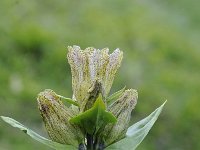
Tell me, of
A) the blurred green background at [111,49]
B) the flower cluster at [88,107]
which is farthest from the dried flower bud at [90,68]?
the blurred green background at [111,49]

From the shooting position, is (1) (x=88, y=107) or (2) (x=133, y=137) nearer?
(1) (x=88, y=107)

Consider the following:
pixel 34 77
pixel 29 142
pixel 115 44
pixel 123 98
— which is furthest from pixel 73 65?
Result: pixel 115 44

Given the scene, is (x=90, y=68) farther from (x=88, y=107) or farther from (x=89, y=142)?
(x=89, y=142)

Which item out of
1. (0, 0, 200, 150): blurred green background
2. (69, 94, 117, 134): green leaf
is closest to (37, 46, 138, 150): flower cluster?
(69, 94, 117, 134): green leaf

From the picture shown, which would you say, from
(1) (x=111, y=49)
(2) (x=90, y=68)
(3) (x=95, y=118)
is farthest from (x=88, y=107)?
(1) (x=111, y=49)

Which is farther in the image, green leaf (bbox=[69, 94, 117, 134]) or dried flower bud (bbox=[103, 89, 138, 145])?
dried flower bud (bbox=[103, 89, 138, 145])

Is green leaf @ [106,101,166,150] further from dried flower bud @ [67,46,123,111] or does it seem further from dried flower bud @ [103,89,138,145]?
dried flower bud @ [67,46,123,111]

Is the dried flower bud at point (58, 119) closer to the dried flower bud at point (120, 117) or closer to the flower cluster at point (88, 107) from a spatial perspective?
the flower cluster at point (88, 107)
